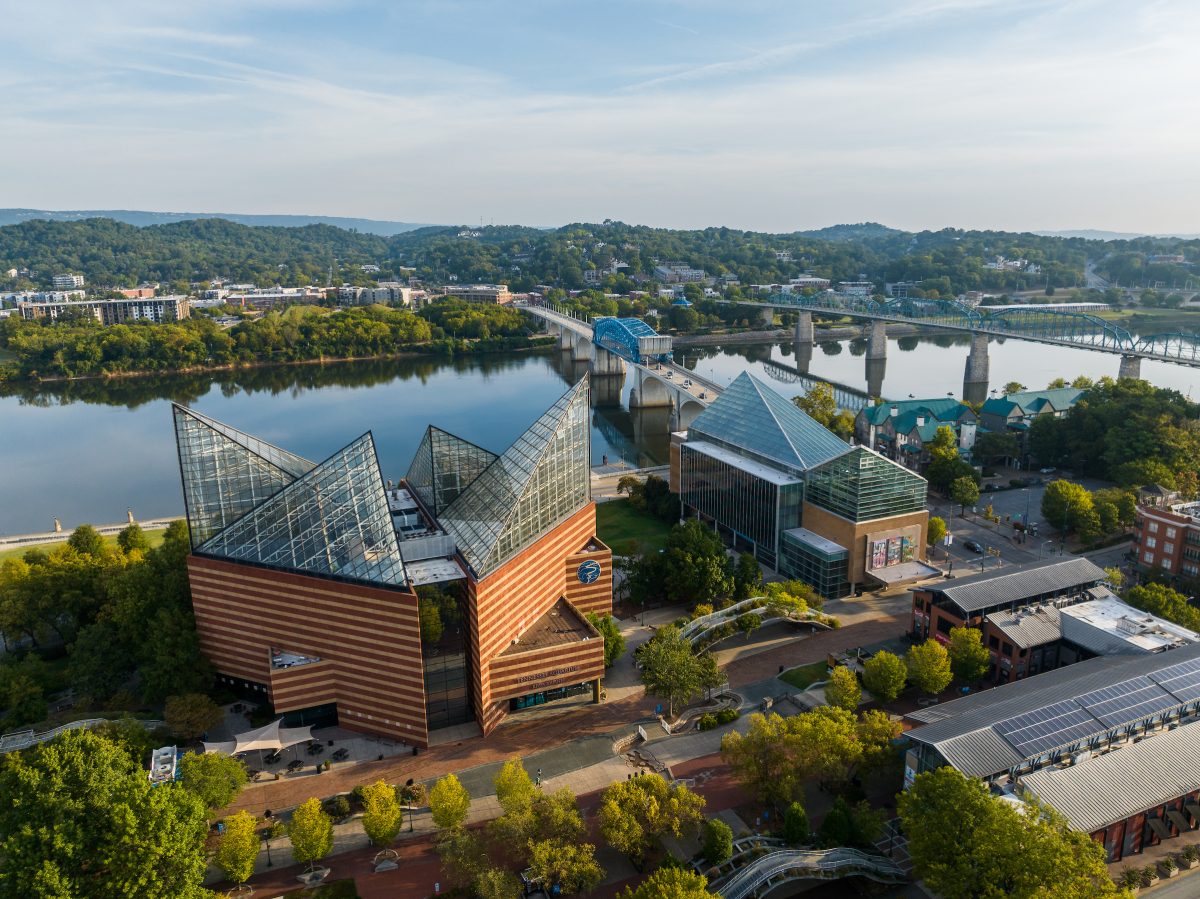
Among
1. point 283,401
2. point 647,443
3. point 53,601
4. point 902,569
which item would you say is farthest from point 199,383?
point 902,569

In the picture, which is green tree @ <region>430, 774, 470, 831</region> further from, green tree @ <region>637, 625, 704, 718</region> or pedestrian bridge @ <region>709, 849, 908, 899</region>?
green tree @ <region>637, 625, 704, 718</region>

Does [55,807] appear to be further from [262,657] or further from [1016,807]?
[1016,807]

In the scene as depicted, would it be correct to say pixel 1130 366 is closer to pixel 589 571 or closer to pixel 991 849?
pixel 589 571

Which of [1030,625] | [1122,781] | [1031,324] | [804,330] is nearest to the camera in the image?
[1122,781]

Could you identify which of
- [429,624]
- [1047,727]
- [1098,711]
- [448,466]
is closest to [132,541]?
[448,466]

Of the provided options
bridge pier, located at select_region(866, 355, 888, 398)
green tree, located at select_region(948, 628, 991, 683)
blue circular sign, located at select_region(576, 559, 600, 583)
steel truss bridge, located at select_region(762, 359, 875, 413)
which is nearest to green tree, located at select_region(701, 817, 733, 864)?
green tree, located at select_region(948, 628, 991, 683)

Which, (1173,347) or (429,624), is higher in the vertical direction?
(1173,347)
